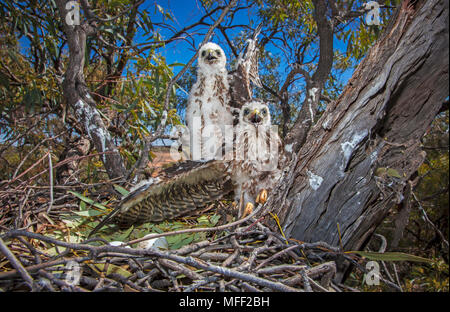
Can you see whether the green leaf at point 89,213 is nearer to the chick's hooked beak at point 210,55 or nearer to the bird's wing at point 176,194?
the bird's wing at point 176,194

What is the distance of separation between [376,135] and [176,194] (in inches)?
42.4

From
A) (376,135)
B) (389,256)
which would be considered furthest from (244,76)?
(389,256)

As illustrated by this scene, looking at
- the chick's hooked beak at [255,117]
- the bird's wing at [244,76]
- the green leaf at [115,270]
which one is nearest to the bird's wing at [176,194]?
the chick's hooked beak at [255,117]

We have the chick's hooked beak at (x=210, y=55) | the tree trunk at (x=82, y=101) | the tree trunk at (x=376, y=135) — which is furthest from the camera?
the tree trunk at (x=82, y=101)

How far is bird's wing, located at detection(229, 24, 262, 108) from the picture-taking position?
83.0 inches

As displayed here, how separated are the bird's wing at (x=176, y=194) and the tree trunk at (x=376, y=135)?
57 cm

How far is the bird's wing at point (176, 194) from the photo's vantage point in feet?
4.70

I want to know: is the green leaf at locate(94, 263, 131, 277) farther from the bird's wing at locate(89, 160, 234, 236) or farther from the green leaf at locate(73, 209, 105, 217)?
the green leaf at locate(73, 209, 105, 217)

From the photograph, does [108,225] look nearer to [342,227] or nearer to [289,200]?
[289,200]

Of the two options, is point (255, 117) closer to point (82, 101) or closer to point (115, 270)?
point (115, 270)

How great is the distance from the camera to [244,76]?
2.12 meters

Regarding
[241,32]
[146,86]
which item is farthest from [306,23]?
[146,86]
